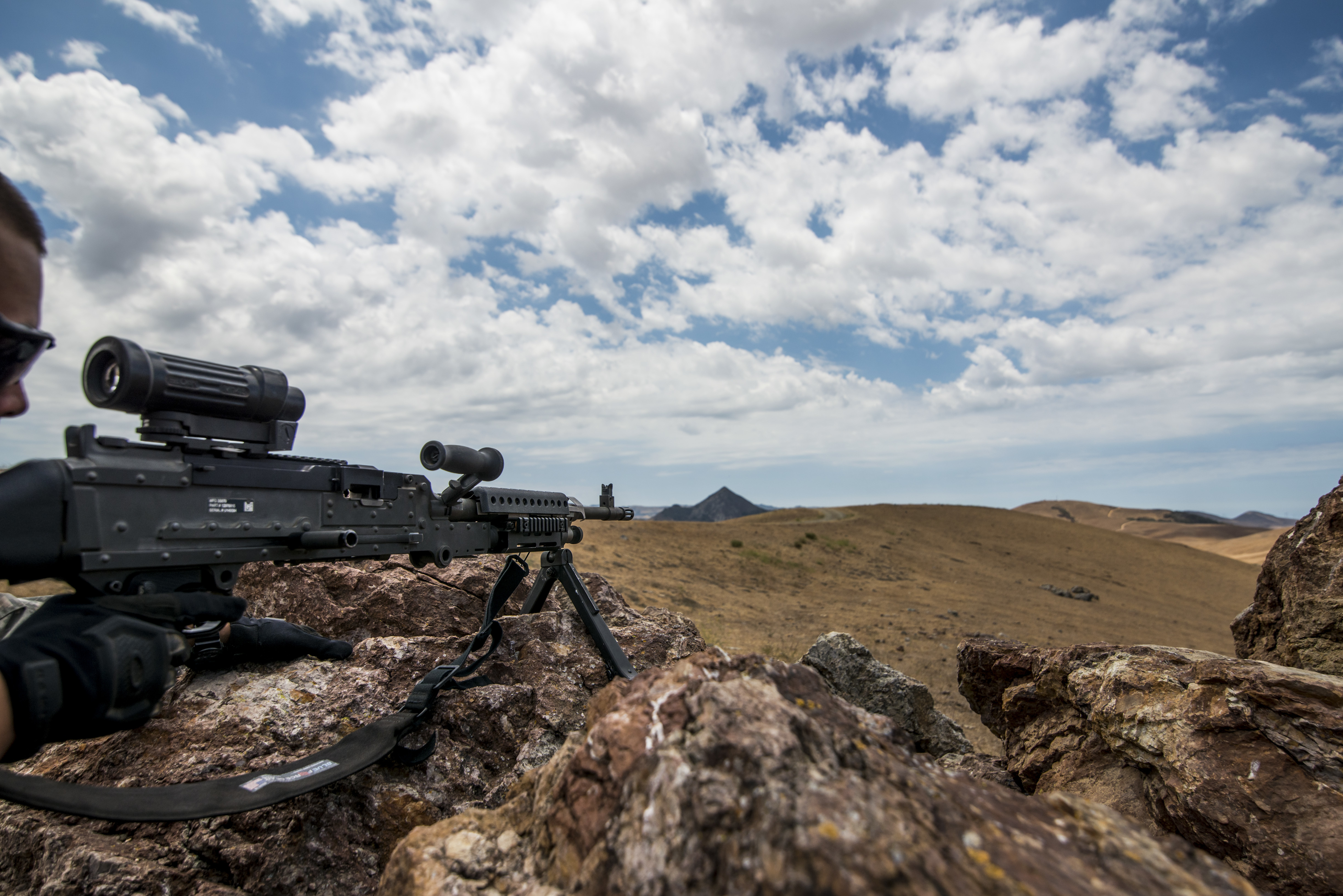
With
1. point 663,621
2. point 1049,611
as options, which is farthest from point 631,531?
point 663,621

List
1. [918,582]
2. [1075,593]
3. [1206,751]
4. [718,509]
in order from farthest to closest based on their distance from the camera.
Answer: [718,509] < [1075,593] < [918,582] < [1206,751]

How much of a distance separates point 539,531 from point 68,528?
2.75 m

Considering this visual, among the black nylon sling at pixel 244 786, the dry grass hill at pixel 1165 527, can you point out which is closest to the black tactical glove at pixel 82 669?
the black nylon sling at pixel 244 786

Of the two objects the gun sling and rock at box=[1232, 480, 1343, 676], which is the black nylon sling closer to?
the gun sling

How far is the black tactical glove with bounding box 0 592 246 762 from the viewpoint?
2.26 meters

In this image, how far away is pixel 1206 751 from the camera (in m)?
2.90

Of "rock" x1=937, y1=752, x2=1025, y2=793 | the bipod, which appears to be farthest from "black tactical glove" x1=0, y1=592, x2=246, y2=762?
"rock" x1=937, y1=752, x2=1025, y2=793

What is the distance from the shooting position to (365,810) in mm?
3062

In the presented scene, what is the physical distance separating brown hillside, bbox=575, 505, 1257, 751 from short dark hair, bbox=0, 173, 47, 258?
11.5 m

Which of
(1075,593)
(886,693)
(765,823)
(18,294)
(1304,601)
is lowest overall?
(1075,593)

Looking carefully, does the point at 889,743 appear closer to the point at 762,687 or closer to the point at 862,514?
the point at 762,687

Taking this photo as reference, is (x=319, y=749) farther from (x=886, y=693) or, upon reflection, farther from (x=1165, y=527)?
(x=1165, y=527)

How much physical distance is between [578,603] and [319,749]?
5.44 ft

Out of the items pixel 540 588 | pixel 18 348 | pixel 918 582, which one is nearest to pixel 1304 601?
pixel 540 588
